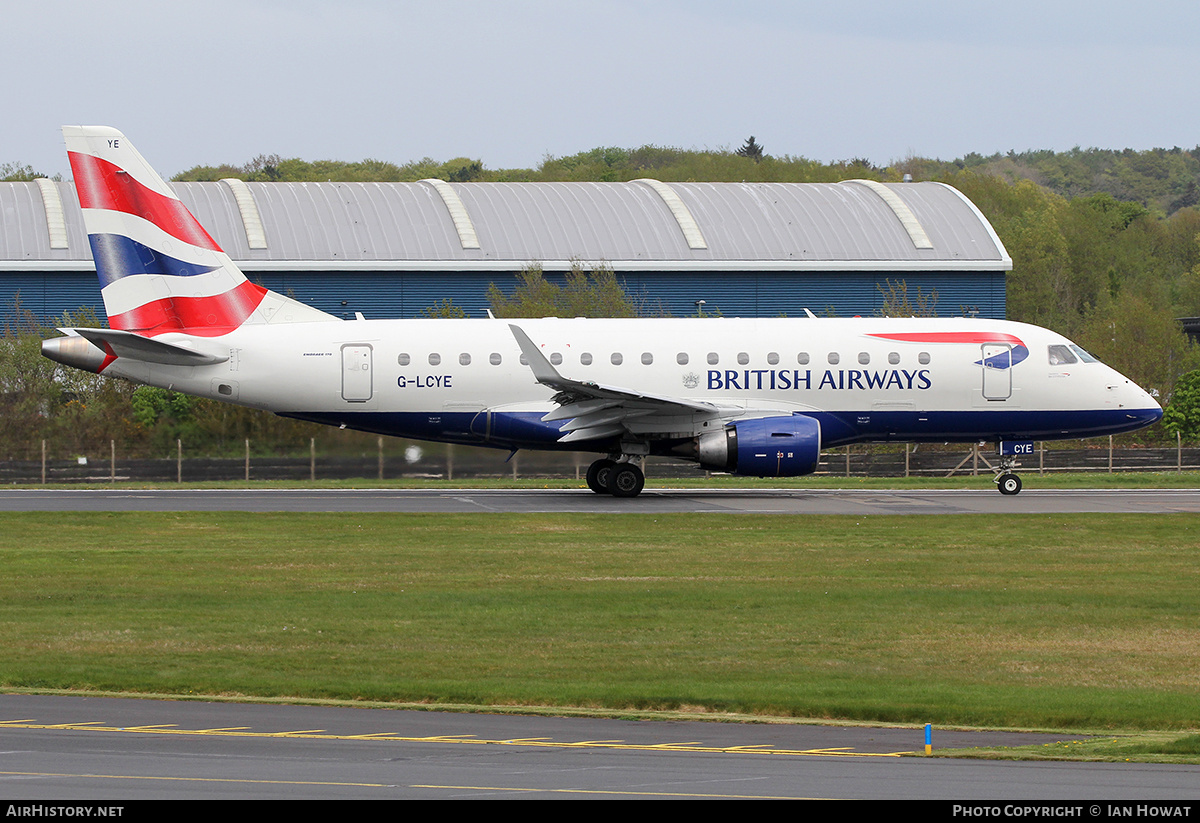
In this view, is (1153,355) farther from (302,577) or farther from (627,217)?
(302,577)

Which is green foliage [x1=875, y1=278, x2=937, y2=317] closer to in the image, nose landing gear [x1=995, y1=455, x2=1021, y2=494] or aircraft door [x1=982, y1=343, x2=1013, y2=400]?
nose landing gear [x1=995, y1=455, x2=1021, y2=494]

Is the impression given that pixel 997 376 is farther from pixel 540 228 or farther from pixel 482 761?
pixel 540 228

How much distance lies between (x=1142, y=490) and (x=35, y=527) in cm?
2783

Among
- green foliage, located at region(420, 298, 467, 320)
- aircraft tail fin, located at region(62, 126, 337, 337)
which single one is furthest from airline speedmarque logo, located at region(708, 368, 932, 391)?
green foliage, located at region(420, 298, 467, 320)

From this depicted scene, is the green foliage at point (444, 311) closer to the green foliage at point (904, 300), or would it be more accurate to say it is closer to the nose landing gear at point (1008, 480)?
the green foliage at point (904, 300)

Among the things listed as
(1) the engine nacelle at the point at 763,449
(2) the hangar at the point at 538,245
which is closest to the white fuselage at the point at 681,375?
(1) the engine nacelle at the point at 763,449

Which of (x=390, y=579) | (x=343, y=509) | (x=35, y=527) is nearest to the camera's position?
(x=390, y=579)

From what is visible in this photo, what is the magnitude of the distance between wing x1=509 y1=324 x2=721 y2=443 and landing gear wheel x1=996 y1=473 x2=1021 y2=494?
8002 millimetres

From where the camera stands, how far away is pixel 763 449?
108 ft

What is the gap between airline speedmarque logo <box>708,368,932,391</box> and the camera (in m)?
34.8

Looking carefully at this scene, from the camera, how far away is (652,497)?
118ft

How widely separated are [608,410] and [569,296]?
1102 inches

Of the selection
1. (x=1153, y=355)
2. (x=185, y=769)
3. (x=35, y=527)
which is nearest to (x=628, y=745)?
(x=185, y=769)

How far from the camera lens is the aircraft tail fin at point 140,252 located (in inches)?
1359
